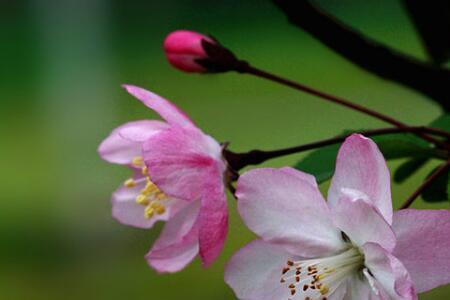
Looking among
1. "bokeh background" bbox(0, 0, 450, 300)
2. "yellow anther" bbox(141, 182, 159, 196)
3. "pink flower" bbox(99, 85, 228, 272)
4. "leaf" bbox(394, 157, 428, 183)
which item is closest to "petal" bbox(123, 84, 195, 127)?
"pink flower" bbox(99, 85, 228, 272)

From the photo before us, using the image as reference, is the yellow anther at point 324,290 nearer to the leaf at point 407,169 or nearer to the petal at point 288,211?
the petal at point 288,211

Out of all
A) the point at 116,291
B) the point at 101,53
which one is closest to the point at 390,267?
the point at 116,291

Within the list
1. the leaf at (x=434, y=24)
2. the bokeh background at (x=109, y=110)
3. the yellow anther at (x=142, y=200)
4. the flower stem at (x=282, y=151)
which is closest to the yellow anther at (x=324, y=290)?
the flower stem at (x=282, y=151)

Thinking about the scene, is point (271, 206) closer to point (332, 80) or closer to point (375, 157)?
point (375, 157)

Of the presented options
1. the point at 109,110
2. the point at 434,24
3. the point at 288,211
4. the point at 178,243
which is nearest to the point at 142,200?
the point at 178,243

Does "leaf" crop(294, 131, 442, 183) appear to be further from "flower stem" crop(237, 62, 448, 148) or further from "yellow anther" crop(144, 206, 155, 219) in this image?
"yellow anther" crop(144, 206, 155, 219)

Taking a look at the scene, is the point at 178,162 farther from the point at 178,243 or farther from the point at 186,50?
the point at 186,50
